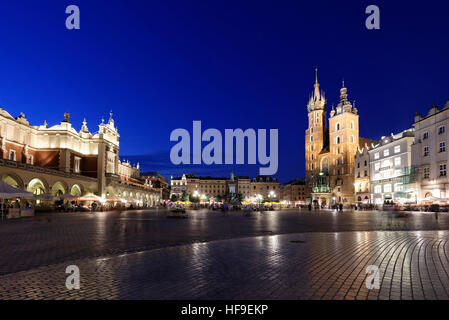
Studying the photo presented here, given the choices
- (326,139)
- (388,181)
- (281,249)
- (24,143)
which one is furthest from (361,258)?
(326,139)

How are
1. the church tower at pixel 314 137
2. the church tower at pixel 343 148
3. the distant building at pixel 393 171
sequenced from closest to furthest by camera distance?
the distant building at pixel 393 171, the church tower at pixel 343 148, the church tower at pixel 314 137

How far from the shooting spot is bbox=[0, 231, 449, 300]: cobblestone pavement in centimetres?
542

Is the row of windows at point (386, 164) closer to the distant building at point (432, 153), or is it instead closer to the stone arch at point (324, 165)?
the distant building at point (432, 153)

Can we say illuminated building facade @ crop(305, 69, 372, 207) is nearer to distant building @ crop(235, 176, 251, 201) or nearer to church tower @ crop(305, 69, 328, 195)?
church tower @ crop(305, 69, 328, 195)

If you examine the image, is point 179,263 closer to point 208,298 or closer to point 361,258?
point 208,298

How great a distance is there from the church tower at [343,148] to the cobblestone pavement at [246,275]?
8826 cm

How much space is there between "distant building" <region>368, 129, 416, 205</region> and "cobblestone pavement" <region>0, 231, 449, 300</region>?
51.3m

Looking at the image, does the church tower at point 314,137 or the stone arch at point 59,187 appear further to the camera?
the church tower at point 314,137

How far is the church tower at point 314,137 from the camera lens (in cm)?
11031

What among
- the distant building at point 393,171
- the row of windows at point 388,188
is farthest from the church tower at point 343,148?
the row of windows at point 388,188

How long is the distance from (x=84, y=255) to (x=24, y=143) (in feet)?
170

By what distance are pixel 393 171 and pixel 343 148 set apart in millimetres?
33920

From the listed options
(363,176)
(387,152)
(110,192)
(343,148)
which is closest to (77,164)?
(110,192)
